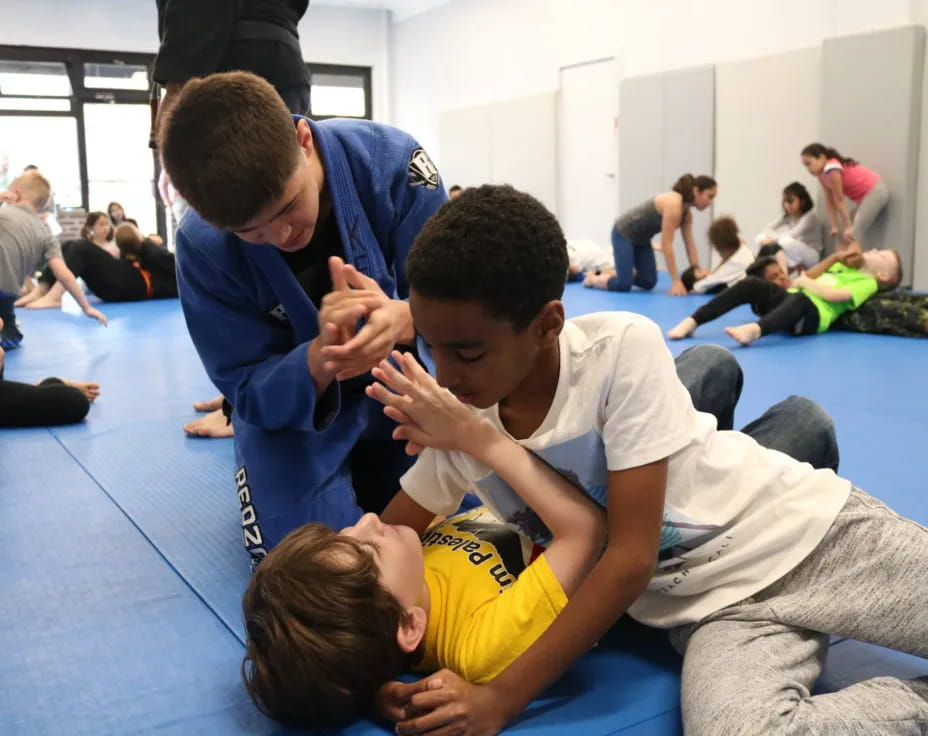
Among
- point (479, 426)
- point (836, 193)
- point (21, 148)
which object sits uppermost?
point (21, 148)

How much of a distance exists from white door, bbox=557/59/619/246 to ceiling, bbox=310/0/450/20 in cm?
344

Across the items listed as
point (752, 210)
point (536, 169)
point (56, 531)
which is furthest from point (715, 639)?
point (536, 169)

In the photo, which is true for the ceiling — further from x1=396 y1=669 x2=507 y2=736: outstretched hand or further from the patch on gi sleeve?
x1=396 y1=669 x2=507 y2=736: outstretched hand

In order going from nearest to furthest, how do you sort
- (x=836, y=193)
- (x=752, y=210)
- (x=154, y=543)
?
1. (x=154, y=543)
2. (x=836, y=193)
3. (x=752, y=210)

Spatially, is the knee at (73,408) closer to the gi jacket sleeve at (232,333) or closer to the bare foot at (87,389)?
the bare foot at (87,389)

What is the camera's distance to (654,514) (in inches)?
54.5

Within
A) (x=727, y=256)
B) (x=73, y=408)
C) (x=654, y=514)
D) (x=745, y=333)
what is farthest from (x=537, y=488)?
(x=727, y=256)

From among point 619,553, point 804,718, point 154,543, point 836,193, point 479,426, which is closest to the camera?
point 804,718

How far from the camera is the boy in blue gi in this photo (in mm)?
1644

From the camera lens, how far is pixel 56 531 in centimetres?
244

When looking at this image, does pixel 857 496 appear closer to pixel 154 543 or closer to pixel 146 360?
pixel 154 543

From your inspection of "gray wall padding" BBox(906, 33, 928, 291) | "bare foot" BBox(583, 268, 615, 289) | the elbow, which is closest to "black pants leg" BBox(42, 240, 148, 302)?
"bare foot" BBox(583, 268, 615, 289)

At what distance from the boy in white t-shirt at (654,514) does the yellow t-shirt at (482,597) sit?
0.24 ft

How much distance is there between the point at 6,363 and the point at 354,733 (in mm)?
4519
